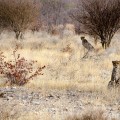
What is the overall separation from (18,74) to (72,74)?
6.58 ft

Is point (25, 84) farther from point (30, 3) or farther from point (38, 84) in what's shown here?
point (30, 3)

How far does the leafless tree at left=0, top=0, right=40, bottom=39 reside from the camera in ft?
81.7

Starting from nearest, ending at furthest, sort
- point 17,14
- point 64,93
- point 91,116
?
point 91,116
point 64,93
point 17,14

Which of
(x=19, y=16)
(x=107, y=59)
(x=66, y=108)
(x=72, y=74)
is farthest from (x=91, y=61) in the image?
(x=19, y=16)

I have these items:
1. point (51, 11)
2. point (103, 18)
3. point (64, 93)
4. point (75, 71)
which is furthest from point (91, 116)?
point (51, 11)

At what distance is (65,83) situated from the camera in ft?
35.1

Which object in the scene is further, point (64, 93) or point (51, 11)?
point (51, 11)

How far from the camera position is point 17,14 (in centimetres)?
2494

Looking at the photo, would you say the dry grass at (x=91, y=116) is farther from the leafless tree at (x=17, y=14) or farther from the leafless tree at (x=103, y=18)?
the leafless tree at (x=17, y=14)

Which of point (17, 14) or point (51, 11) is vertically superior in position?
point (51, 11)

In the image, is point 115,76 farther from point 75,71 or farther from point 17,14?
point 17,14

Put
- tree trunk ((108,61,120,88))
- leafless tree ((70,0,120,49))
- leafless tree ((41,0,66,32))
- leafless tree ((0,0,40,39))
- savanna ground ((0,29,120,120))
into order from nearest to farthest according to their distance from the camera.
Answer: savanna ground ((0,29,120,120)), tree trunk ((108,61,120,88)), leafless tree ((70,0,120,49)), leafless tree ((0,0,40,39)), leafless tree ((41,0,66,32))

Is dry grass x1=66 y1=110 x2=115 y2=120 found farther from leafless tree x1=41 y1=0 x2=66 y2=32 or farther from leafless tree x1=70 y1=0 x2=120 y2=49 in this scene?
leafless tree x1=41 y1=0 x2=66 y2=32

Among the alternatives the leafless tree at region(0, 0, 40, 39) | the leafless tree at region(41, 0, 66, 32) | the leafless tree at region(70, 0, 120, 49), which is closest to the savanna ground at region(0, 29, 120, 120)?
the leafless tree at region(70, 0, 120, 49)
